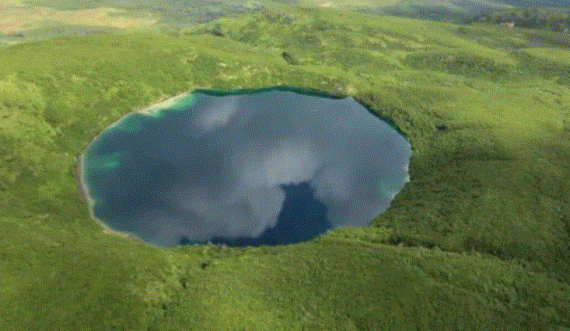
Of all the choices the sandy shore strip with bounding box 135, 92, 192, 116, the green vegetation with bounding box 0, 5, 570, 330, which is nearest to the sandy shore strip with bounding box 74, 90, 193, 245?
the sandy shore strip with bounding box 135, 92, 192, 116

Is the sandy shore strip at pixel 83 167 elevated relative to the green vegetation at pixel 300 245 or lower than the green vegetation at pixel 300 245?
lower

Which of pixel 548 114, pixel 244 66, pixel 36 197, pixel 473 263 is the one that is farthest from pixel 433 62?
pixel 36 197

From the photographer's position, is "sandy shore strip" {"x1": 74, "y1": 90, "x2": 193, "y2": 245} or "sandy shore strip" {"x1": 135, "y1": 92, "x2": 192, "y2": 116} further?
"sandy shore strip" {"x1": 135, "y1": 92, "x2": 192, "y2": 116}

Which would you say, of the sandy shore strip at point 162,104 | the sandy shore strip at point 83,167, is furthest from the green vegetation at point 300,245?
the sandy shore strip at point 162,104

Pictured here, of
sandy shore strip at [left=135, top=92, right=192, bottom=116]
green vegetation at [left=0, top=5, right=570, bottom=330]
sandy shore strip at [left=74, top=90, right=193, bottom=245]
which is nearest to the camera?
green vegetation at [left=0, top=5, right=570, bottom=330]

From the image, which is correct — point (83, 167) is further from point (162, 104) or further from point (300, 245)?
point (300, 245)

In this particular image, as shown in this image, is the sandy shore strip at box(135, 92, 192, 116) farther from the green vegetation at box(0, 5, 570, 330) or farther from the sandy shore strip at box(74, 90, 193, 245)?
the green vegetation at box(0, 5, 570, 330)

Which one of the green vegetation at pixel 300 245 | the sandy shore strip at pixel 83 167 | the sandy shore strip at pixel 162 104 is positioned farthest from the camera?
the sandy shore strip at pixel 162 104

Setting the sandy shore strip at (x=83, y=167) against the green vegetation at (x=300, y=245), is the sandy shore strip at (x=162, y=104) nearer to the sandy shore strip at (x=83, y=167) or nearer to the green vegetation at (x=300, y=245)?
the sandy shore strip at (x=83, y=167)

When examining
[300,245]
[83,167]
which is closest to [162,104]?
[83,167]
